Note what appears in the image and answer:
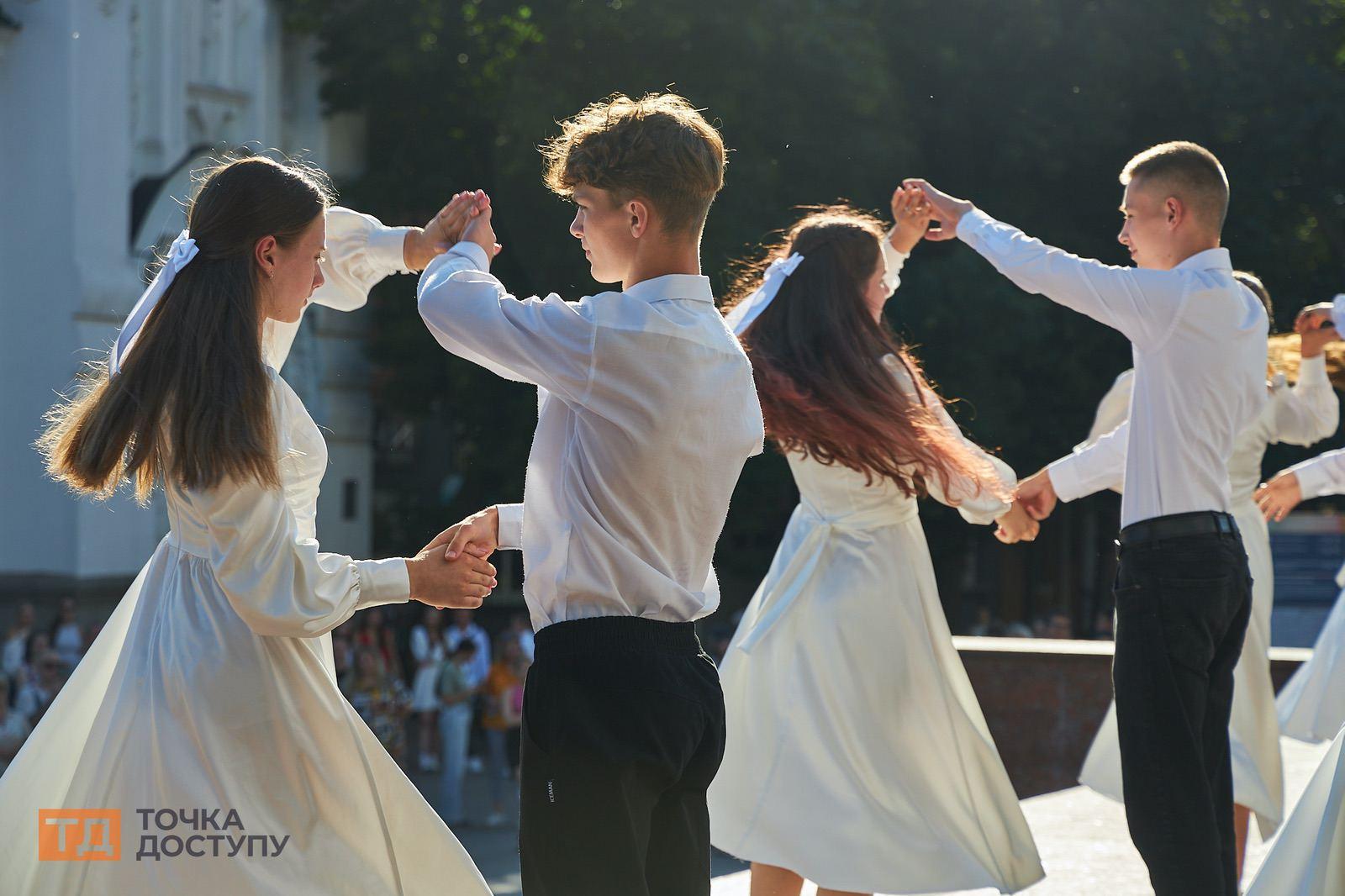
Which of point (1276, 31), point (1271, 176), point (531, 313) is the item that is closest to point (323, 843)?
point (531, 313)

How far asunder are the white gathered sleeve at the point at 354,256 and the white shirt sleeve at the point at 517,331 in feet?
2.74

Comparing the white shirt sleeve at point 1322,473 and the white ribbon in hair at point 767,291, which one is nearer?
the white ribbon in hair at point 767,291

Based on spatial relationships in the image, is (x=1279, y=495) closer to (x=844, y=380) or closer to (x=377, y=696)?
(x=844, y=380)

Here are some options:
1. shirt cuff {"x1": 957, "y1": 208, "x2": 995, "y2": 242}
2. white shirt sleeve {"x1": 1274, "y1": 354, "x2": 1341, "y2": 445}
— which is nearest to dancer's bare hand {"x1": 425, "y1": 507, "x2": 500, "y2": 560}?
shirt cuff {"x1": 957, "y1": 208, "x2": 995, "y2": 242}

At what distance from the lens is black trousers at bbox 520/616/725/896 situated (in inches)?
111

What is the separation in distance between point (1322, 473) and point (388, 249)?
3874 mm

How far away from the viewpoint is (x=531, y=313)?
287 cm

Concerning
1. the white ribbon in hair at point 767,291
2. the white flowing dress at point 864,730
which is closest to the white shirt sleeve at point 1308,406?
the white flowing dress at point 864,730

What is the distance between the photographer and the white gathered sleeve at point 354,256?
3.75m

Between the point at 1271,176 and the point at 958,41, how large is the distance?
407 centimetres

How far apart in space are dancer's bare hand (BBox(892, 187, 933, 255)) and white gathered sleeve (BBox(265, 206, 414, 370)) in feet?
5.07

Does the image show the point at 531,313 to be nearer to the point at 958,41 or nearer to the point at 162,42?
the point at 958,41

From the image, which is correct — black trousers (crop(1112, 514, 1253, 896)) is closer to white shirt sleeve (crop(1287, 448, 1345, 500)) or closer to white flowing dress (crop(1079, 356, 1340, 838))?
white flowing dress (crop(1079, 356, 1340, 838))

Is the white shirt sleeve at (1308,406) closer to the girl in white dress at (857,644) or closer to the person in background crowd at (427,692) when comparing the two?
the girl in white dress at (857,644)
